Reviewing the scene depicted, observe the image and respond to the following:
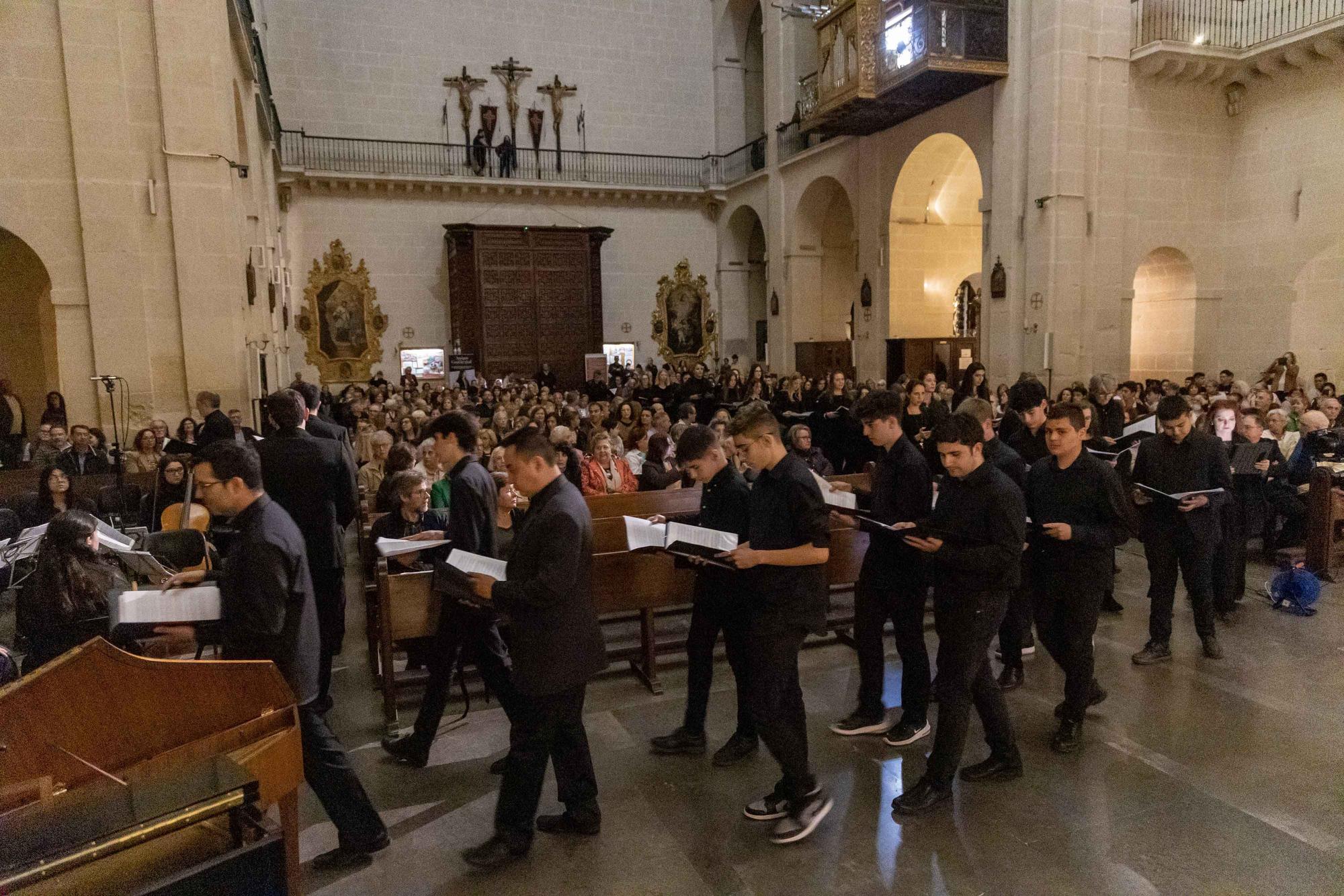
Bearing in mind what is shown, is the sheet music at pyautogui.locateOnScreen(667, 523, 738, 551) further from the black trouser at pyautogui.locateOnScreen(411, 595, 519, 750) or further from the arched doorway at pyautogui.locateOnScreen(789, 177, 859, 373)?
the arched doorway at pyautogui.locateOnScreen(789, 177, 859, 373)

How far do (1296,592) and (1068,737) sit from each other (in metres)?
3.35

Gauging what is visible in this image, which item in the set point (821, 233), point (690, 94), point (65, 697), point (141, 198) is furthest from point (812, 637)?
point (690, 94)

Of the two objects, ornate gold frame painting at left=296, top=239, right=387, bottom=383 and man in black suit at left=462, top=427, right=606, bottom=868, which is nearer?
man in black suit at left=462, top=427, right=606, bottom=868

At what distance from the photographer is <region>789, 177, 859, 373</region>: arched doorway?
62.4 ft

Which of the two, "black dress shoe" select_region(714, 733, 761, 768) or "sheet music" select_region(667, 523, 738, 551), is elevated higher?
"sheet music" select_region(667, 523, 738, 551)

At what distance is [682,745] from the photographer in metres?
4.32

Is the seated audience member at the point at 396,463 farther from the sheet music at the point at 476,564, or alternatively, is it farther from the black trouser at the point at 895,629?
the black trouser at the point at 895,629

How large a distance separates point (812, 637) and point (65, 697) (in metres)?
4.48

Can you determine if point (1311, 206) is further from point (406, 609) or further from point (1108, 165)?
point (406, 609)

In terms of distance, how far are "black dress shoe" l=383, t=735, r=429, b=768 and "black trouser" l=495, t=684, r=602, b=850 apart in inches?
39.8

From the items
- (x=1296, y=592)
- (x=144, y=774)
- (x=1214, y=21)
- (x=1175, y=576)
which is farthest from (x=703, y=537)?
(x=1214, y=21)

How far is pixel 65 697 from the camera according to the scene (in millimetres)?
2404

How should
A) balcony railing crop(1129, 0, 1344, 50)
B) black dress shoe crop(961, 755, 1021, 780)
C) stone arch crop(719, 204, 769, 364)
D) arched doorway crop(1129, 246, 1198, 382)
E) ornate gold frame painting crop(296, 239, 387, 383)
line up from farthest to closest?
stone arch crop(719, 204, 769, 364) < ornate gold frame painting crop(296, 239, 387, 383) < arched doorway crop(1129, 246, 1198, 382) < balcony railing crop(1129, 0, 1344, 50) < black dress shoe crop(961, 755, 1021, 780)

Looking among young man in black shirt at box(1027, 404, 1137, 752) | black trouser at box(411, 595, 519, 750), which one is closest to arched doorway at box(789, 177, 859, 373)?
young man in black shirt at box(1027, 404, 1137, 752)
